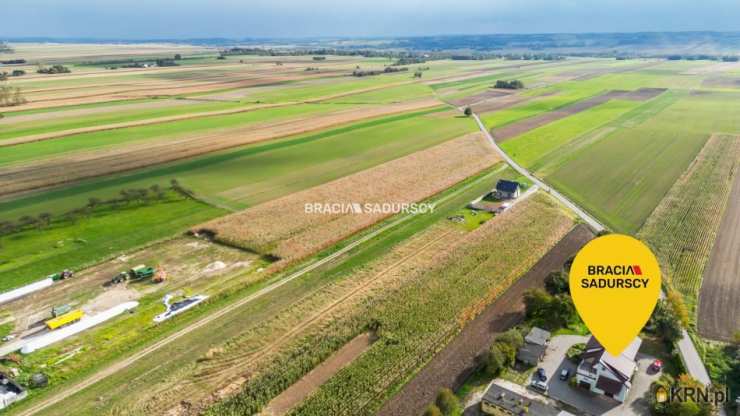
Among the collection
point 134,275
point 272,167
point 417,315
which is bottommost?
point 417,315

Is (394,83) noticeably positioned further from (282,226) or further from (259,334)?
(259,334)

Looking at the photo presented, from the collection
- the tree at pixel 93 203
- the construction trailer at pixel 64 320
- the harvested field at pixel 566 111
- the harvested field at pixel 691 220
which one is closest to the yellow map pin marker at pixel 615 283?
the harvested field at pixel 691 220

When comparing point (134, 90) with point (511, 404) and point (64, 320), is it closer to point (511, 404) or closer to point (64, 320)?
point (64, 320)

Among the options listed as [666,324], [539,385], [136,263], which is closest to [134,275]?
[136,263]

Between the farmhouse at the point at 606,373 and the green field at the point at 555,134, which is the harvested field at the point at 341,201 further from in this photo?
the farmhouse at the point at 606,373

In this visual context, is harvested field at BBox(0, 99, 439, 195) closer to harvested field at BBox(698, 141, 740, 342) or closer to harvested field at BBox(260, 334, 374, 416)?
harvested field at BBox(260, 334, 374, 416)

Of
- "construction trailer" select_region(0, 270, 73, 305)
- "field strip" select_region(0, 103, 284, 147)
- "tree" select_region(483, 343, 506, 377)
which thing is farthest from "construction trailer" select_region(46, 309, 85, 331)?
"field strip" select_region(0, 103, 284, 147)

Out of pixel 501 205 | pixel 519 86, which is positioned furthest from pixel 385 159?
pixel 519 86
